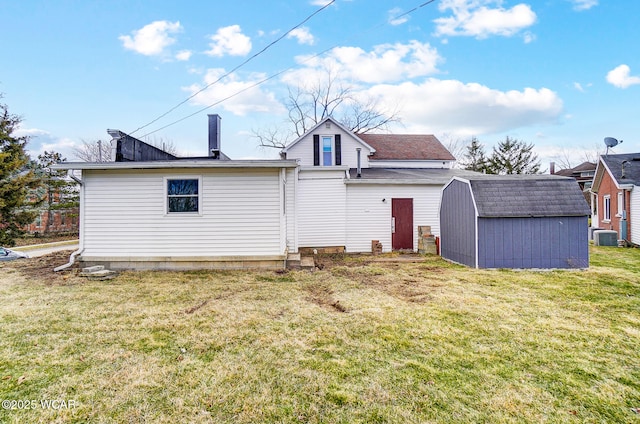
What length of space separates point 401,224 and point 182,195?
292 inches

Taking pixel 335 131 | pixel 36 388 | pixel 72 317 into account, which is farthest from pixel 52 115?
pixel 36 388

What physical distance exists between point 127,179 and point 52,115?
1067 cm

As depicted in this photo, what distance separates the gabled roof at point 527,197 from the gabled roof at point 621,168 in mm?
7899

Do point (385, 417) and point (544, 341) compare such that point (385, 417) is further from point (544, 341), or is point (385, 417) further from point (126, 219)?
point (126, 219)

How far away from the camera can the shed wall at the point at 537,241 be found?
7.58 meters

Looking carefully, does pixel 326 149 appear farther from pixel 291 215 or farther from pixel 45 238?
pixel 45 238

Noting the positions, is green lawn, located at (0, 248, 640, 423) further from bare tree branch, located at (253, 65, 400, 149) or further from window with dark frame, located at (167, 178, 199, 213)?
bare tree branch, located at (253, 65, 400, 149)

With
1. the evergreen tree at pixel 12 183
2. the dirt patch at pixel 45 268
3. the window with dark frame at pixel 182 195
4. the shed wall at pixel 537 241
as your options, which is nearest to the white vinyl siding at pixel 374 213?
the shed wall at pixel 537 241

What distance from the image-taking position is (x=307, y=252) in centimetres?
1113

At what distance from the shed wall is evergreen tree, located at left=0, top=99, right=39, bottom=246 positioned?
57.8 ft

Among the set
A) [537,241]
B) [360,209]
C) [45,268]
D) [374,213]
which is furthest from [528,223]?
[45,268]

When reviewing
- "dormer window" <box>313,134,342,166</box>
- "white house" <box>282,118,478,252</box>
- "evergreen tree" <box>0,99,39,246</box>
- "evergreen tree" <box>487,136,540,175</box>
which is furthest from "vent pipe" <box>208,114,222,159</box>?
"evergreen tree" <box>487,136,540,175</box>

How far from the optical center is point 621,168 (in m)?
13.6

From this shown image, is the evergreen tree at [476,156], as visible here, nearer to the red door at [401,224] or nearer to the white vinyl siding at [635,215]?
the white vinyl siding at [635,215]
